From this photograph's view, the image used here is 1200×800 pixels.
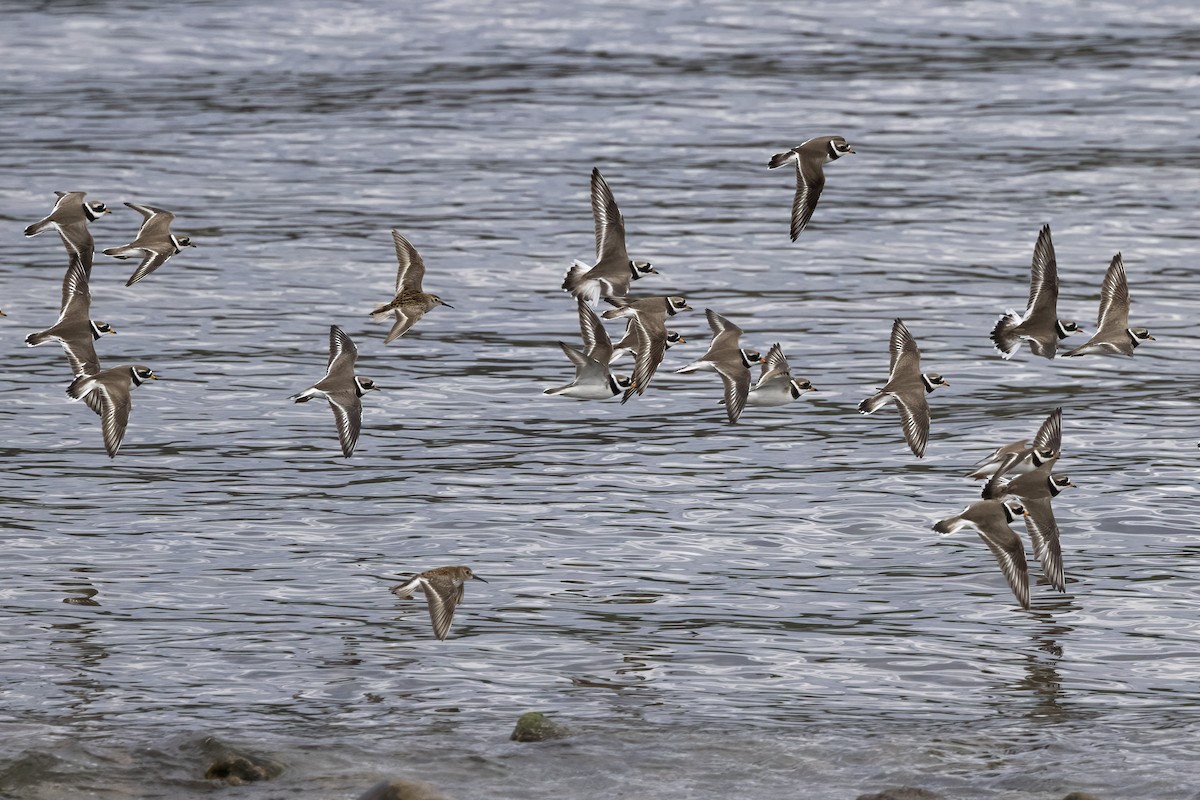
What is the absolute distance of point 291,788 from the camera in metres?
11.9

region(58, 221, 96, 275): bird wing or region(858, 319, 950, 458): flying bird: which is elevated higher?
region(58, 221, 96, 275): bird wing

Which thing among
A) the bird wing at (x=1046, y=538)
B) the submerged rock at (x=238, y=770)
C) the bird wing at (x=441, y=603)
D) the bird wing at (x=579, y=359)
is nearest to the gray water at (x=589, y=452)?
the submerged rock at (x=238, y=770)

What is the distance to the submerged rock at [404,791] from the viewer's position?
1112 centimetres

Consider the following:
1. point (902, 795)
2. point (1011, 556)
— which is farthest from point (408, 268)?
point (902, 795)

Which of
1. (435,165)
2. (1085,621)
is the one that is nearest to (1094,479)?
(1085,621)

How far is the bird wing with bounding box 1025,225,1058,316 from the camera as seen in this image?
16625 mm

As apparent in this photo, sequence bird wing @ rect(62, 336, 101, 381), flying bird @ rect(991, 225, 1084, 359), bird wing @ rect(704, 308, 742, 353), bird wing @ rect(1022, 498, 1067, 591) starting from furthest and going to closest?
bird wing @ rect(62, 336, 101, 381) → bird wing @ rect(704, 308, 742, 353) → flying bird @ rect(991, 225, 1084, 359) → bird wing @ rect(1022, 498, 1067, 591)

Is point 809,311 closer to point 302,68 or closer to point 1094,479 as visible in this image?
point 1094,479

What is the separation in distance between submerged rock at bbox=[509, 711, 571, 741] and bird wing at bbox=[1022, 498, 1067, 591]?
4.43 meters

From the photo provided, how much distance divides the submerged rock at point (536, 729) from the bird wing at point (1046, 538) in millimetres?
4430

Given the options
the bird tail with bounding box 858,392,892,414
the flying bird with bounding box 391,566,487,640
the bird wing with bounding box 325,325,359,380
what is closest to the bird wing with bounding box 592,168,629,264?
the bird wing with bounding box 325,325,359,380

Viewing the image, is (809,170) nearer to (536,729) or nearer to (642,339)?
(642,339)

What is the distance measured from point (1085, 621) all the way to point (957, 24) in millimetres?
33676

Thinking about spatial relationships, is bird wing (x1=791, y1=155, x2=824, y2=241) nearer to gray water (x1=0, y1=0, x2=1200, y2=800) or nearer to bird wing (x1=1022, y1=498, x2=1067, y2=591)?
gray water (x1=0, y1=0, x2=1200, y2=800)
